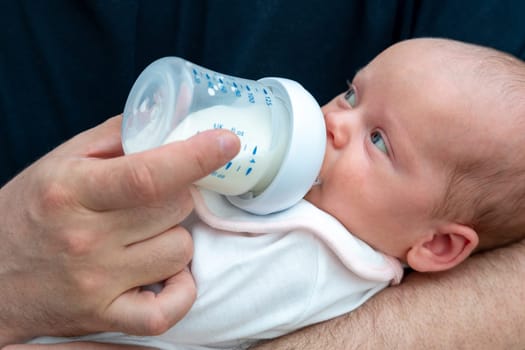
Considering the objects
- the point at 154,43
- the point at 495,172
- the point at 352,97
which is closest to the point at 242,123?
the point at 352,97

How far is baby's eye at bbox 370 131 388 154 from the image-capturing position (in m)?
1.14

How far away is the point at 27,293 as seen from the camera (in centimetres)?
105

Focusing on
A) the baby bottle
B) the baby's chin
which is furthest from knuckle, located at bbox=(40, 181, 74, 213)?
the baby's chin

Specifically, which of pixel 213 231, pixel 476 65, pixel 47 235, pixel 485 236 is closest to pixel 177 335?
pixel 213 231

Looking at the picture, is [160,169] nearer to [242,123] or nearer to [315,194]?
[242,123]

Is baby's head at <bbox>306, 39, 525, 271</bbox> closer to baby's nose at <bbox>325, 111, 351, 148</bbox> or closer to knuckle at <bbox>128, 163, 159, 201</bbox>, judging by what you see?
baby's nose at <bbox>325, 111, 351, 148</bbox>

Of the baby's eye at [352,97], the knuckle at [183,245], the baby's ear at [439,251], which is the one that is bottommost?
the baby's ear at [439,251]

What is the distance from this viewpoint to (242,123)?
3.02 feet

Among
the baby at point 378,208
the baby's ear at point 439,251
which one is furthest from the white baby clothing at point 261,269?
the baby's ear at point 439,251

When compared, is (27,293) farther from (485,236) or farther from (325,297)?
(485,236)

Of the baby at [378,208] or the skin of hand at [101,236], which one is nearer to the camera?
the skin of hand at [101,236]

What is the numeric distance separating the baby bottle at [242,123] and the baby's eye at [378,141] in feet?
0.54

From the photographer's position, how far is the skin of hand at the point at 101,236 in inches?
32.8

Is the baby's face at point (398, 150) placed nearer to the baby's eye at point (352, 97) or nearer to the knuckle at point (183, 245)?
the baby's eye at point (352, 97)
